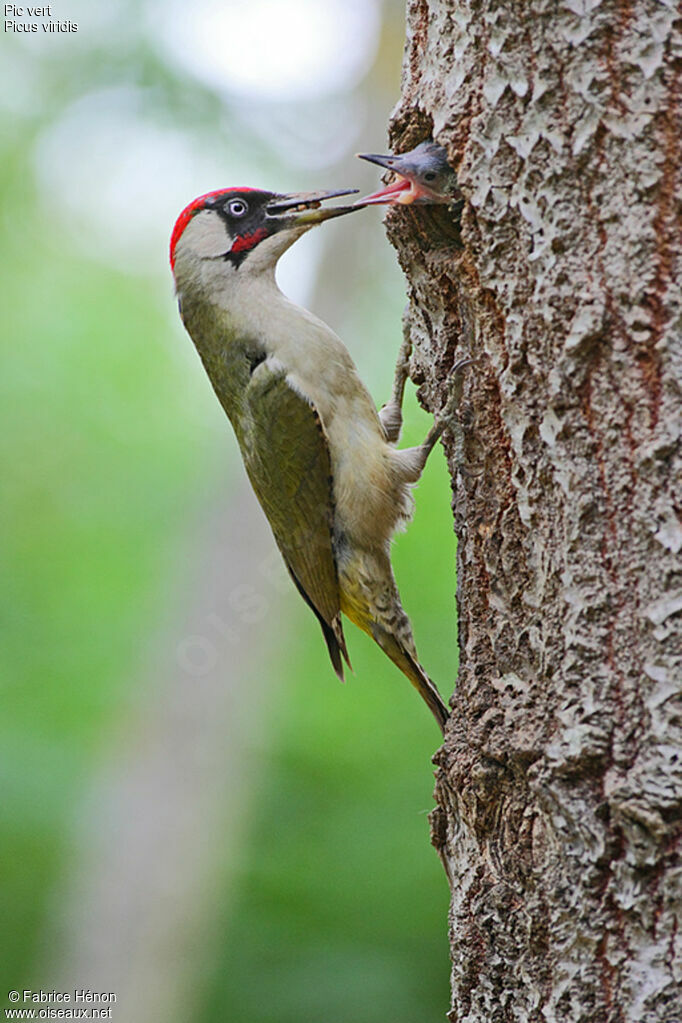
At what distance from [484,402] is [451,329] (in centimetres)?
29

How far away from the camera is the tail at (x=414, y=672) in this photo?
304 cm

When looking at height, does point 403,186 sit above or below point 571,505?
above

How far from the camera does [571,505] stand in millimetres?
1842

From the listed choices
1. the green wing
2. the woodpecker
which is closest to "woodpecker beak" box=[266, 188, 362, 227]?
the green wing

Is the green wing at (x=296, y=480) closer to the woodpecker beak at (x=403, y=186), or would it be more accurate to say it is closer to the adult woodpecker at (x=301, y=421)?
the adult woodpecker at (x=301, y=421)

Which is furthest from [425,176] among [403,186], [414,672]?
[414,672]

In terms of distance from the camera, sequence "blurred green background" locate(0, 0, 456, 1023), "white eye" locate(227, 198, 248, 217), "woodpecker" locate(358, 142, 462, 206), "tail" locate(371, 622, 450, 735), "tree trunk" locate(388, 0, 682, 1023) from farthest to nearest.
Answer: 1. "blurred green background" locate(0, 0, 456, 1023)
2. "white eye" locate(227, 198, 248, 217)
3. "tail" locate(371, 622, 450, 735)
4. "woodpecker" locate(358, 142, 462, 206)
5. "tree trunk" locate(388, 0, 682, 1023)

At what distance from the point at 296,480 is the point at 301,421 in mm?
206

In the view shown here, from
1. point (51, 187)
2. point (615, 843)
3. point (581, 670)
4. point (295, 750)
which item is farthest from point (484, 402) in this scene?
point (51, 187)

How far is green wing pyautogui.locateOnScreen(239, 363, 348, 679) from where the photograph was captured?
10.7ft

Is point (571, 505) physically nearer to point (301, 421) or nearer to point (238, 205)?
point (301, 421)

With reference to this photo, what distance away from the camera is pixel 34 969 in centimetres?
520

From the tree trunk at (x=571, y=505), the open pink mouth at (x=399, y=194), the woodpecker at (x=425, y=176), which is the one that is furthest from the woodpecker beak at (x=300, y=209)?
the tree trunk at (x=571, y=505)

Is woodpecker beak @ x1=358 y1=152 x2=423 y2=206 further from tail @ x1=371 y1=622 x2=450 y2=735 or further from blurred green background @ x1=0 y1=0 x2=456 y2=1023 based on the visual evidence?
blurred green background @ x1=0 y1=0 x2=456 y2=1023
